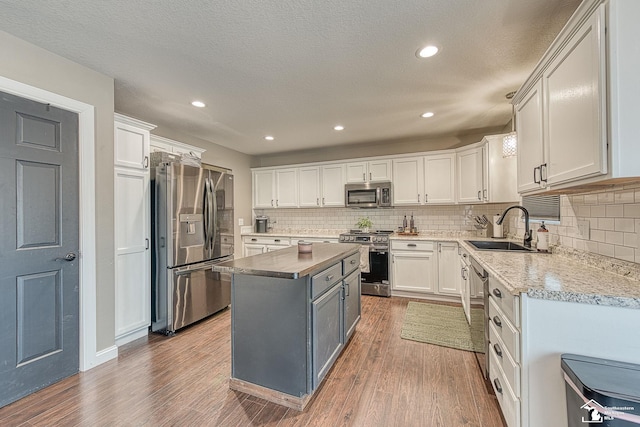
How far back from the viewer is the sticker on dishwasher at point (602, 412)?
34.5 inches

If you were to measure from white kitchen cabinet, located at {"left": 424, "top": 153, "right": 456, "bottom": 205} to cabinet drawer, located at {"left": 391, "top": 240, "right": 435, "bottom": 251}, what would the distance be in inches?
27.5

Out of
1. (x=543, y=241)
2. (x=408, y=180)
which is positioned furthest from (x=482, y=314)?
(x=408, y=180)

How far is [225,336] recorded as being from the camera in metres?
2.84

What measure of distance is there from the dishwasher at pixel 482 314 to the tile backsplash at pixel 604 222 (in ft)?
2.25

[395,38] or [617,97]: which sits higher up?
[395,38]

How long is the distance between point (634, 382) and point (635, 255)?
813 millimetres

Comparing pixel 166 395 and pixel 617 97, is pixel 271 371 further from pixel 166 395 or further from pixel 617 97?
pixel 617 97

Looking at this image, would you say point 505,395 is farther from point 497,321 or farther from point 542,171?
point 542,171

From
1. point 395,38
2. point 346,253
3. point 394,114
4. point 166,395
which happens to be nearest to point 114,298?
point 166,395

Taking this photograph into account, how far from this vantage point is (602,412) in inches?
35.6

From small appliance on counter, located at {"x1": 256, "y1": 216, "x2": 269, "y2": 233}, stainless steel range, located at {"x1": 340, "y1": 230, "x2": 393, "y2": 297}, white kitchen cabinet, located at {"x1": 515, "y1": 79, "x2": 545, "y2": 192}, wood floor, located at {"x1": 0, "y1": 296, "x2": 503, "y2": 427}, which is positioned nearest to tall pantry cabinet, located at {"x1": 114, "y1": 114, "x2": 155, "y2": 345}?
wood floor, located at {"x1": 0, "y1": 296, "x2": 503, "y2": 427}

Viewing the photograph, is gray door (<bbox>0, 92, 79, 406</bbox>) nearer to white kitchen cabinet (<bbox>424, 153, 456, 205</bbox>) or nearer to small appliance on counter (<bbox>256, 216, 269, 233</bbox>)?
small appliance on counter (<bbox>256, 216, 269, 233</bbox>)

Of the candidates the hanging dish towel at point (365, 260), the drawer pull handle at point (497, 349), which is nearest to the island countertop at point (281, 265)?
the drawer pull handle at point (497, 349)

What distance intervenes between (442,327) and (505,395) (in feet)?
5.00
